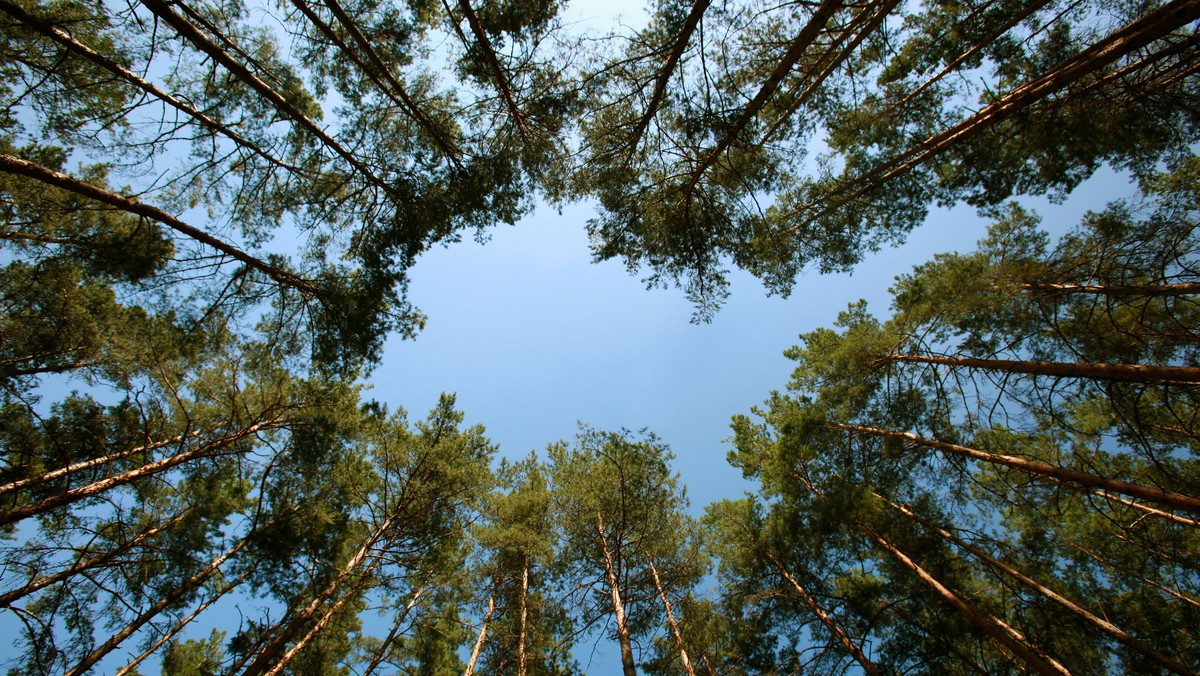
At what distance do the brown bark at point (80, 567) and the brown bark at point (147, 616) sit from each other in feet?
2.77

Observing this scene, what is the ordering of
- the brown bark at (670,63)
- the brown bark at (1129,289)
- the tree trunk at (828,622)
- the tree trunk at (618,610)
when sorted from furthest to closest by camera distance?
the tree trunk at (828,622)
the tree trunk at (618,610)
the brown bark at (1129,289)
the brown bark at (670,63)

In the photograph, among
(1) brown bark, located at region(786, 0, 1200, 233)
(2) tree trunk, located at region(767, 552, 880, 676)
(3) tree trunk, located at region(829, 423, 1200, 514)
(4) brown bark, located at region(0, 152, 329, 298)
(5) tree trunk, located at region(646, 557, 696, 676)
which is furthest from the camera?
(2) tree trunk, located at region(767, 552, 880, 676)

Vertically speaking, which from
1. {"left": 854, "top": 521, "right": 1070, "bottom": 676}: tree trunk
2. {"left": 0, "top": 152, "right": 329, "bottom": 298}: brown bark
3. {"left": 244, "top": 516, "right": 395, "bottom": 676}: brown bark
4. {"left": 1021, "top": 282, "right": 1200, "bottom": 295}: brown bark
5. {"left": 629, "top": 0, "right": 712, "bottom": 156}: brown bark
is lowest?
{"left": 854, "top": 521, "right": 1070, "bottom": 676}: tree trunk

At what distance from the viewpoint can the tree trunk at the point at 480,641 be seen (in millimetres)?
7840

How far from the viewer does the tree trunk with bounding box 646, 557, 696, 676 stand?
6.28 meters

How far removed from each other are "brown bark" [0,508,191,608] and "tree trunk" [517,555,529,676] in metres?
5.88

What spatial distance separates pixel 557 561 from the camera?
9.96m

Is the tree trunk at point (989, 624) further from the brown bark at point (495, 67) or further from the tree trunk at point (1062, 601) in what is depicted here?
the brown bark at point (495, 67)

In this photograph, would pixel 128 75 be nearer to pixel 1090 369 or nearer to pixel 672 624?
pixel 672 624


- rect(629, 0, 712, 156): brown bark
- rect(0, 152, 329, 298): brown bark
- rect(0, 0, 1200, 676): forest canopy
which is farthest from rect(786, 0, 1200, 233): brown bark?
rect(0, 152, 329, 298): brown bark

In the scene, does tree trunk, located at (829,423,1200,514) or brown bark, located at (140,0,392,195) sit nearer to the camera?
tree trunk, located at (829,423,1200,514)

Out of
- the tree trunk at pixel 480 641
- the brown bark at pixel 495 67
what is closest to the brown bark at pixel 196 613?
the tree trunk at pixel 480 641

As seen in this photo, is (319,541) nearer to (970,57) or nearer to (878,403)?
(878,403)

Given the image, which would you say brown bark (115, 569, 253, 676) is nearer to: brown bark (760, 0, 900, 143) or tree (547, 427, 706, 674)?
tree (547, 427, 706, 674)
